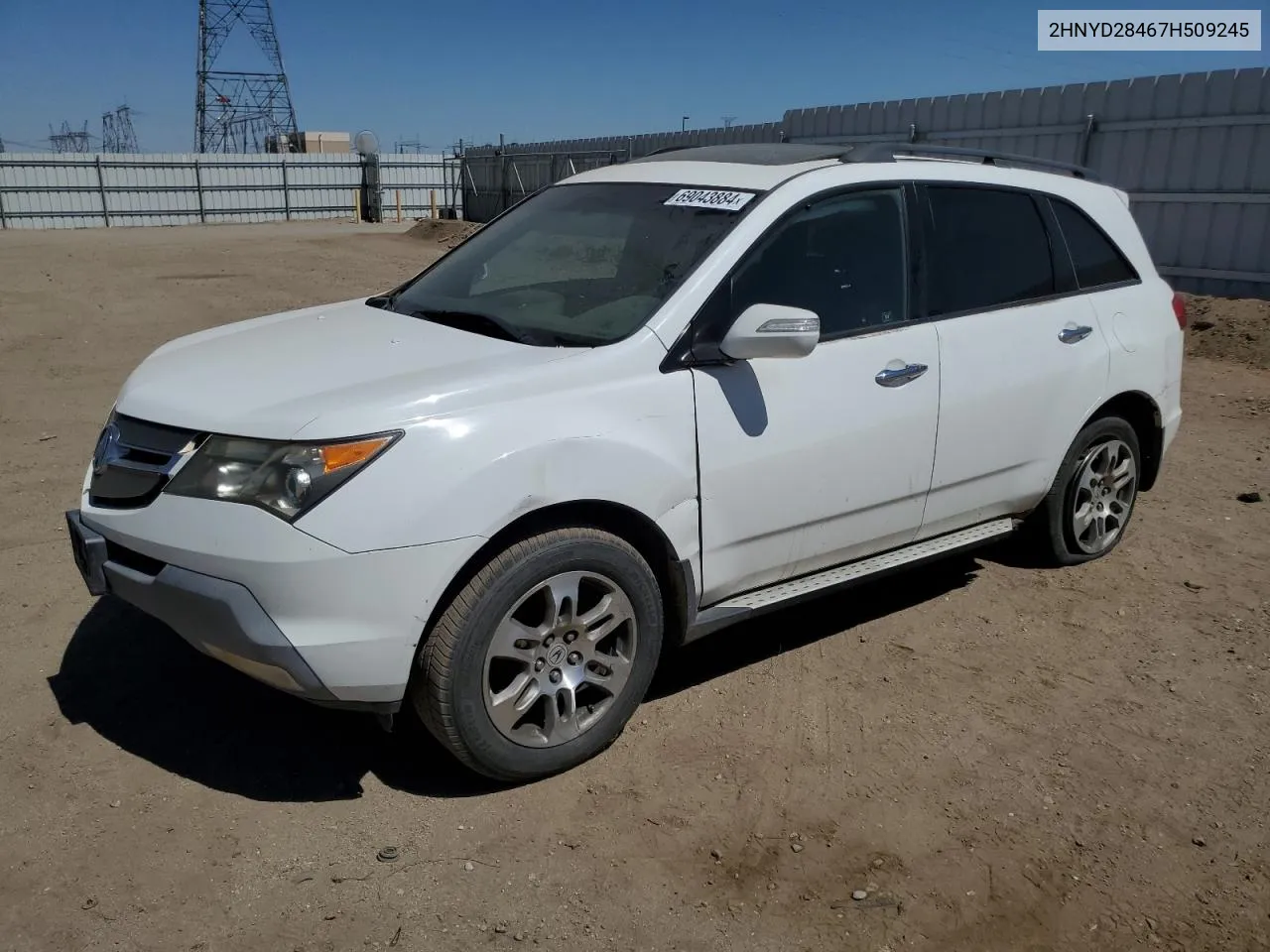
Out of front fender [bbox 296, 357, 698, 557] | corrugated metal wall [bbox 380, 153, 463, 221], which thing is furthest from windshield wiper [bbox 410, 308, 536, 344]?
corrugated metal wall [bbox 380, 153, 463, 221]

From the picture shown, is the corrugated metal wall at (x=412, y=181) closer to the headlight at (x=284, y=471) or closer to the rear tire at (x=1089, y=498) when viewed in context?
the rear tire at (x=1089, y=498)

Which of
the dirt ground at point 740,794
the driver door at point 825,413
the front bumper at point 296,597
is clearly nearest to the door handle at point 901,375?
the driver door at point 825,413

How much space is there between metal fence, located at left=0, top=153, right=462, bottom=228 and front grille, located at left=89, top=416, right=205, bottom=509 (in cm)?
3620

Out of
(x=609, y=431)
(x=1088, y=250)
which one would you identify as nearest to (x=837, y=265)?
(x=609, y=431)

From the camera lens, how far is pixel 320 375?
3.18 m

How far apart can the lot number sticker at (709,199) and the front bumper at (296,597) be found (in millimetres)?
1581

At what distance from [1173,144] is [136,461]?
12.5m

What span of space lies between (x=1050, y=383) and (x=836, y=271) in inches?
49.4

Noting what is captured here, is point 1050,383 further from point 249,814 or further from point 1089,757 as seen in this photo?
point 249,814

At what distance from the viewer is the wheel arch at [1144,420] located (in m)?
4.89

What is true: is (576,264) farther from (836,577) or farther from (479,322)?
(836,577)

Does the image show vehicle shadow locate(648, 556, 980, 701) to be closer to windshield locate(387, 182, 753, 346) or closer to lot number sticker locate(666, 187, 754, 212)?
windshield locate(387, 182, 753, 346)

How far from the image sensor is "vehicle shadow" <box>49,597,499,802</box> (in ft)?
10.8

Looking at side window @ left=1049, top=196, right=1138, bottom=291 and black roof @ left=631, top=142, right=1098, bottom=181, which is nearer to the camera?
black roof @ left=631, top=142, right=1098, bottom=181
